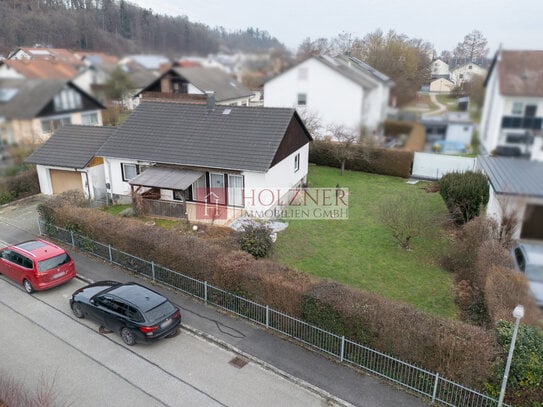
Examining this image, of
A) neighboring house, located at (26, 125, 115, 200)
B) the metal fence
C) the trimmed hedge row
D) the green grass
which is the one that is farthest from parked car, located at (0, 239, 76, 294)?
neighboring house, located at (26, 125, 115, 200)

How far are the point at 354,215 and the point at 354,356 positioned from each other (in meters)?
10.9

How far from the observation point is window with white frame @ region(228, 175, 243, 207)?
746 inches

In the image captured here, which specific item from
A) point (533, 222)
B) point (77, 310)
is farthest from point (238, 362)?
point (533, 222)

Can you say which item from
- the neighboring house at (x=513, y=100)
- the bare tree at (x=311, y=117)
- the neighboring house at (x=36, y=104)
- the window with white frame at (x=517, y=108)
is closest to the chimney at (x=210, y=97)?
the bare tree at (x=311, y=117)

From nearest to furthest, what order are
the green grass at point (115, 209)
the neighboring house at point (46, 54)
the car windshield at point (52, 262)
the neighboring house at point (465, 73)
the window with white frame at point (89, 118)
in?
the neighboring house at point (465, 73)
the neighboring house at point (46, 54)
the window with white frame at point (89, 118)
the car windshield at point (52, 262)
the green grass at point (115, 209)

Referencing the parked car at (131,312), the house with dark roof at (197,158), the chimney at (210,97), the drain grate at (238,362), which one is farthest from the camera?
the house with dark roof at (197,158)

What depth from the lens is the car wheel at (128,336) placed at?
421 inches

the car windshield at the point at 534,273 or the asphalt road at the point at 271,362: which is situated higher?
the car windshield at the point at 534,273

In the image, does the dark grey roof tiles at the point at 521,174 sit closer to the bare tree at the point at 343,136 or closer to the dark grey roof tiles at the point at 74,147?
the bare tree at the point at 343,136

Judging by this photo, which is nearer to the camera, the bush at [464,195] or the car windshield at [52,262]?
the car windshield at [52,262]

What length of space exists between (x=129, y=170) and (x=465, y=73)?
19028 millimetres

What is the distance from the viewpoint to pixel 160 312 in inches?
426

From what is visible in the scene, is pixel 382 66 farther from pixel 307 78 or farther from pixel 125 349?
pixel 125 349

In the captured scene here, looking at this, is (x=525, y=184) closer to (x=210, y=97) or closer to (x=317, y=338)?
(x=317, y=338)
